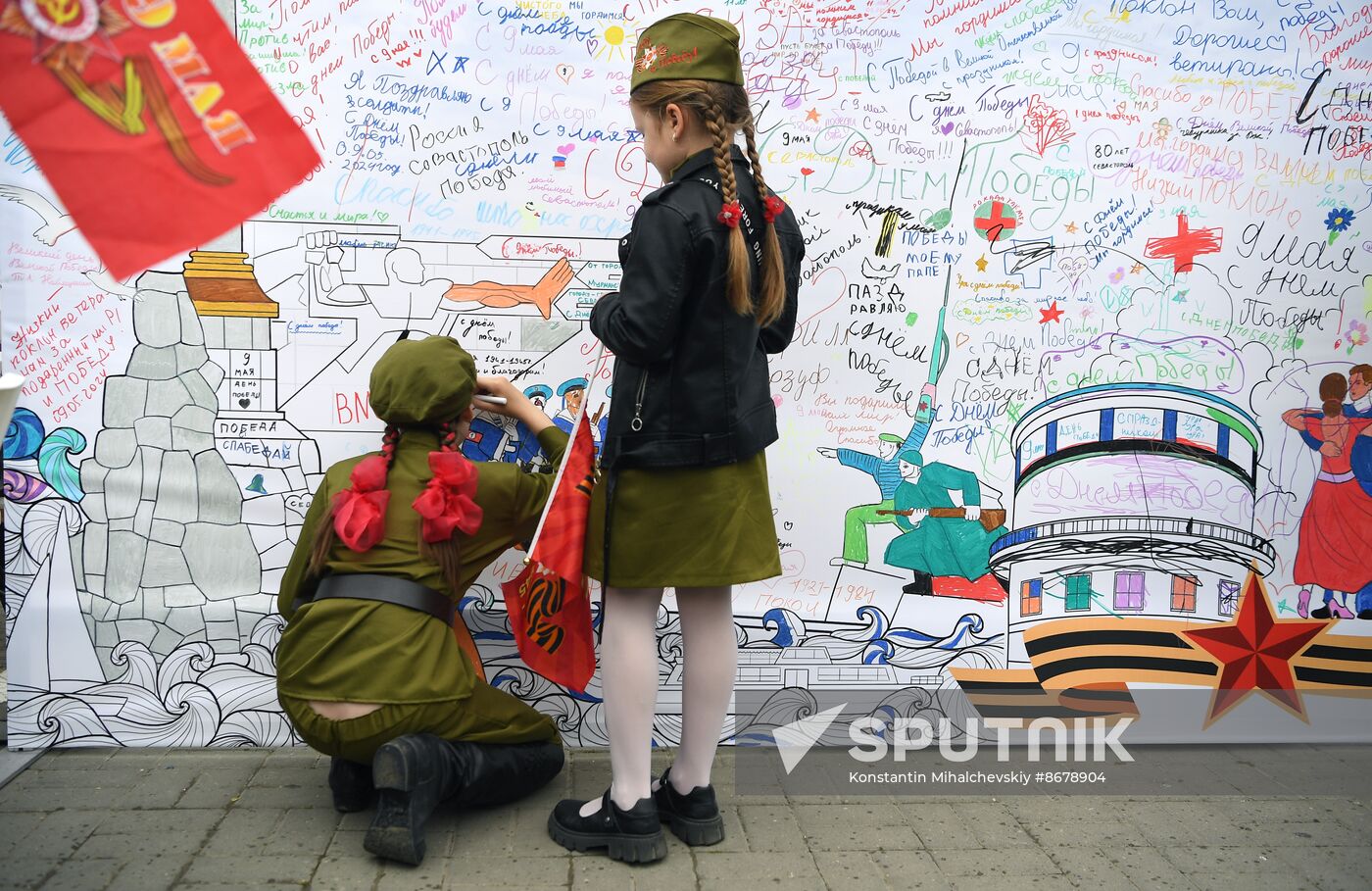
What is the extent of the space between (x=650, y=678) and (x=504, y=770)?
0.51 meters

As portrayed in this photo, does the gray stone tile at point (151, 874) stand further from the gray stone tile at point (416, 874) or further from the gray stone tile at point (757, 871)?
the gray stone tile at point (757, 871)

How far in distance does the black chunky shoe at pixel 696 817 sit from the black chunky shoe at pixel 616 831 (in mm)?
77

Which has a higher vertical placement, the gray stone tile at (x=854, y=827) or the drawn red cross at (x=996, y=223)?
the drawn red cross at (x=996, y=223)

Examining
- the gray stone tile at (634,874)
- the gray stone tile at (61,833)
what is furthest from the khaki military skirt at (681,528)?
Result: the gray stone tile at (61,833)

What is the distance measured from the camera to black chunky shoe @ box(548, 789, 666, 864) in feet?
9.84

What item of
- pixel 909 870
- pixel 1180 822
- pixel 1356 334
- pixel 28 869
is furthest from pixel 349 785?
pixel 1356 334

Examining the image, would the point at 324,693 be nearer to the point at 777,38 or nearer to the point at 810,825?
the point at 810,825

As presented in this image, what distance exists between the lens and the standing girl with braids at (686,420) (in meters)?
2.86

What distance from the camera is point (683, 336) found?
2920 mm

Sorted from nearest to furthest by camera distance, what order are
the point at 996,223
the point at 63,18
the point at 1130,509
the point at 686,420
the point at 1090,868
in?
the point at 63,18 < the point at 686,420 < the point at 1090,868 < the point at 996,223 < the point at 1130,509

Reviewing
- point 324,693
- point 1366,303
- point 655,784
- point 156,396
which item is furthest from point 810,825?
point 1366,303

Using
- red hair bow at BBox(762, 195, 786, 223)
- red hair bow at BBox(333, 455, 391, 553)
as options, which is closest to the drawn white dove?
red hair bow at BBox(333, 455, 391, 553)

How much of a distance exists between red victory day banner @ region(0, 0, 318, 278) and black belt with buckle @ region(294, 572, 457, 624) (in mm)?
1047

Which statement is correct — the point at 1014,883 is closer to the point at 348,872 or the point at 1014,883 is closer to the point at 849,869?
the point at 849,869
